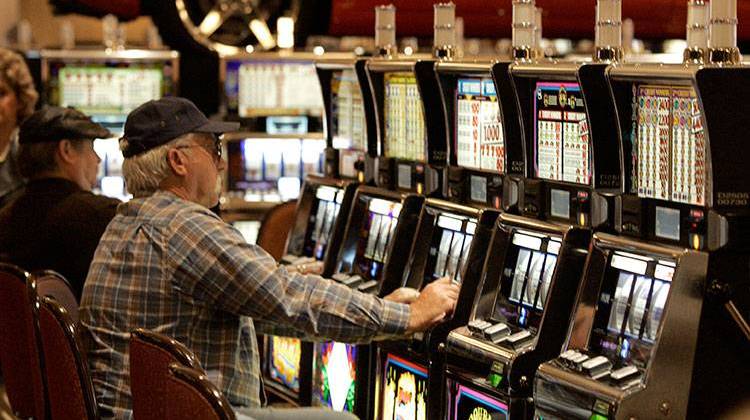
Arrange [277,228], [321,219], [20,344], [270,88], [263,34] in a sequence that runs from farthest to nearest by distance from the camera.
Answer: [263,34], [270,88], [277,228], [321,219], [20,344]

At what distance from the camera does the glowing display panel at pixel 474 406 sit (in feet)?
13.4

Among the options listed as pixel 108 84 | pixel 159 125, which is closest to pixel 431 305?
pixel 159 125

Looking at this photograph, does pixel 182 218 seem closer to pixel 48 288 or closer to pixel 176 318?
pixel 176 318

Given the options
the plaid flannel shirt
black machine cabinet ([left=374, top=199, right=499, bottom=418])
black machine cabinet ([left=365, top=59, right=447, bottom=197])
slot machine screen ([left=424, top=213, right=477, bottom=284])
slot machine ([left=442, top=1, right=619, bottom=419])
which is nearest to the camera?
the plaid flannel shirt

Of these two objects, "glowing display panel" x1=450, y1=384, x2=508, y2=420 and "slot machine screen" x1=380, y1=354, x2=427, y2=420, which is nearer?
"glowing display panel" x1=450, y1=384, x2=508, y2=420

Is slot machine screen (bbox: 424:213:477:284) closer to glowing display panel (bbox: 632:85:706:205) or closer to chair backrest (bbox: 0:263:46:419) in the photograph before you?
glowing display panel (bbox: 632:85:706:205)

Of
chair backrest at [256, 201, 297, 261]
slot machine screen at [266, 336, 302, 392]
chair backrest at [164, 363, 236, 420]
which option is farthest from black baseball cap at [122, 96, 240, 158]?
chair backrest at [256, 201, 297, 261]

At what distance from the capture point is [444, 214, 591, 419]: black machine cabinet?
3.94m

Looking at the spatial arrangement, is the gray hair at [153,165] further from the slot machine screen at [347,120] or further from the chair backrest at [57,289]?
the slot machine screen at [347,120]

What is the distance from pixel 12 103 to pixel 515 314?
427 cm

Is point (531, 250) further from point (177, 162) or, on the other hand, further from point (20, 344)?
point (20, 344)

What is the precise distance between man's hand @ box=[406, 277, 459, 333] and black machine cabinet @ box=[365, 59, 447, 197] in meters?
0.92

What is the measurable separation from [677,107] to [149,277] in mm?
1478

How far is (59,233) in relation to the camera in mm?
5234
